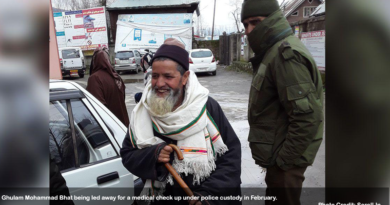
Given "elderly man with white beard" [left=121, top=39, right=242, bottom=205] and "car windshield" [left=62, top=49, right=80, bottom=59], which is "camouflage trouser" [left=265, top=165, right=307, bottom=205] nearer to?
"elderly man with white beard" [left=121, top=39, right=242, bottom=205]

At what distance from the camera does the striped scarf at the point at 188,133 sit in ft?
5.43

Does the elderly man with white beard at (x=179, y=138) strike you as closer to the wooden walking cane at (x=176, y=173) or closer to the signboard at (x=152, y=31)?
the wooden walking cane at (x=176, y=173)

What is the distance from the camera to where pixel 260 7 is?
2.13m

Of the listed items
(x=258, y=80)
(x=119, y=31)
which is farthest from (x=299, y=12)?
(x=258, y=80)

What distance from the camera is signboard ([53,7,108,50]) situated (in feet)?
72.6

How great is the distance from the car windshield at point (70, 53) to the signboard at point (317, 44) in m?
13.9

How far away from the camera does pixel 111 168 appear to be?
2.16 meters

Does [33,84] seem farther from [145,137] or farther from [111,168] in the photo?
[111,168]

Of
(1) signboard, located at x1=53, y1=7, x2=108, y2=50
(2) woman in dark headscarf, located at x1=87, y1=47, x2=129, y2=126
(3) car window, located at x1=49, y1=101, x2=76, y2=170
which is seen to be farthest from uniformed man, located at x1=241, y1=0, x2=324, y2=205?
(1) signboard, located at x1=53, y1=7, x2=108, y2=50

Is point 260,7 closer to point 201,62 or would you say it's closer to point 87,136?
point 87,136

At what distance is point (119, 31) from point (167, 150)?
23.7 m

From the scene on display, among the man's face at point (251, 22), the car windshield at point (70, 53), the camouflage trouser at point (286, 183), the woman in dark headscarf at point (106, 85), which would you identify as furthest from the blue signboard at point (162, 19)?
the camouflage trouser at point (286, 183)

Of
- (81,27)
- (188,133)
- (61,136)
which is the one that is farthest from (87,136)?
(81,27)

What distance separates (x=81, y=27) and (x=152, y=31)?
542 centimetres
